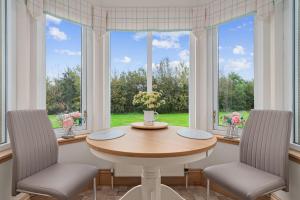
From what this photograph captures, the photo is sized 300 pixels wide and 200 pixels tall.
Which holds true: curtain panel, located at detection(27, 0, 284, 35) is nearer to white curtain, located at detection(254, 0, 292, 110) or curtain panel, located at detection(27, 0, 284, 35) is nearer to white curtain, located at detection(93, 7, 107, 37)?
white curtain, located at detection(93, 7, 107, 37)

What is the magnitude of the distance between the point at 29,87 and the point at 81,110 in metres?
0.75

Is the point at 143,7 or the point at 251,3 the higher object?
the point at 143,7

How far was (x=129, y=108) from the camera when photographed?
9.39ft

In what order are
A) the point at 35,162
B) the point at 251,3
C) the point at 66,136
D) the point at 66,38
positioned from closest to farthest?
the point at 35,162, the point at 251,3, the point at 66,136, the point at 66,38

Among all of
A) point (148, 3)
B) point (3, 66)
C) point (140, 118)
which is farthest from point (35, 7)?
point (140, 118)

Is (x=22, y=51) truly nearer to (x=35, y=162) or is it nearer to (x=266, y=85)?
(x=35, y=162)

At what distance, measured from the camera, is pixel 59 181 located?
143cm

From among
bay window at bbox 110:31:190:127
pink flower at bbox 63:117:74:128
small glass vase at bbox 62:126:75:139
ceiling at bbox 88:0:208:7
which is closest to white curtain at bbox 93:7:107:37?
ceiling at bbox 88:0:208:7

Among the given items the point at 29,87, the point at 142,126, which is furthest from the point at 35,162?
the point at 142,126

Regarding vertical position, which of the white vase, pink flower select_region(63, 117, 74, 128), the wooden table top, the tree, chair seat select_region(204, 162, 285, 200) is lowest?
chair seat select_region(204, 162, 285, 200)

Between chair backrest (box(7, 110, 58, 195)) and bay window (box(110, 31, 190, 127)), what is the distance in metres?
1.11

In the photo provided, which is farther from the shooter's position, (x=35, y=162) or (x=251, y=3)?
(x=251, y=3)

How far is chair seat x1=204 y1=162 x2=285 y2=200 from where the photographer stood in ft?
4.49

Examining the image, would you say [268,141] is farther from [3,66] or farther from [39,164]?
[3,66]
